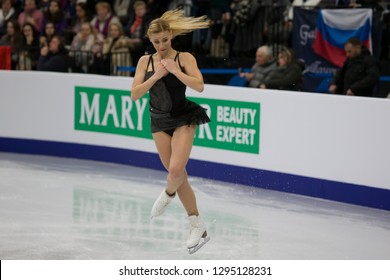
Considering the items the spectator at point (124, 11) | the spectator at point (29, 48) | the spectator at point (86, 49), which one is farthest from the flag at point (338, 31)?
the spectator at point (29, 48)

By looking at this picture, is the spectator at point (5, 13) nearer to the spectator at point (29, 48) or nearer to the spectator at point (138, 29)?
the spectator at point (29, 48)

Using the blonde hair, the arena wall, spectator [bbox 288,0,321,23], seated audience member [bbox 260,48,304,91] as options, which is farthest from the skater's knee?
spectator [bbox 288,0,321,23]

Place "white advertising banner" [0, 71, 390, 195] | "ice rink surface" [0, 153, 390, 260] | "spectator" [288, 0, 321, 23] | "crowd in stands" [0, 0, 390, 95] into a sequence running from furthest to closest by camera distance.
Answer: "crowd in stands" [0, 0, 390, 95]
"spectator" [288, 0, 321, 23]
"white advertising banner" [0, 71, 390, 195]
"ice rink surface" [0, 153, 390, 260]

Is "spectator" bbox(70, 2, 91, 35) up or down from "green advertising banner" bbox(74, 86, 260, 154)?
up

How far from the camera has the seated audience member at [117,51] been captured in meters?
14.2

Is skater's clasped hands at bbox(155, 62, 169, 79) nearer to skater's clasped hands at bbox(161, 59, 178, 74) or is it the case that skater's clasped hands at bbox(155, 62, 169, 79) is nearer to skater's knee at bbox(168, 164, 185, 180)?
skater's clasped hands at bbox(161, 59, 178, 74)

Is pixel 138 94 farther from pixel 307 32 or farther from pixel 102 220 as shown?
pixel 307 32

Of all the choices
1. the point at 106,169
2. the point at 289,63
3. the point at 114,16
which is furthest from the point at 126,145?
the point at 114,16

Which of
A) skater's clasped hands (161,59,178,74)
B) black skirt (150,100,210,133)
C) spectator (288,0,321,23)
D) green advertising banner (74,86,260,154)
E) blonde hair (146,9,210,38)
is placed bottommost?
green advertising banner (74,86,260,154)

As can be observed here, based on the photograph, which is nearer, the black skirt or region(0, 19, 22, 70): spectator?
the black skirt

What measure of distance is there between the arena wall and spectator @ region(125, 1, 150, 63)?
1841 millimetres

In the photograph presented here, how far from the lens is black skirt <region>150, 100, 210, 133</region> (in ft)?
24.3

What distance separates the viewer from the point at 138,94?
24.0 feet

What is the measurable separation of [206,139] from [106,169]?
1423mm
